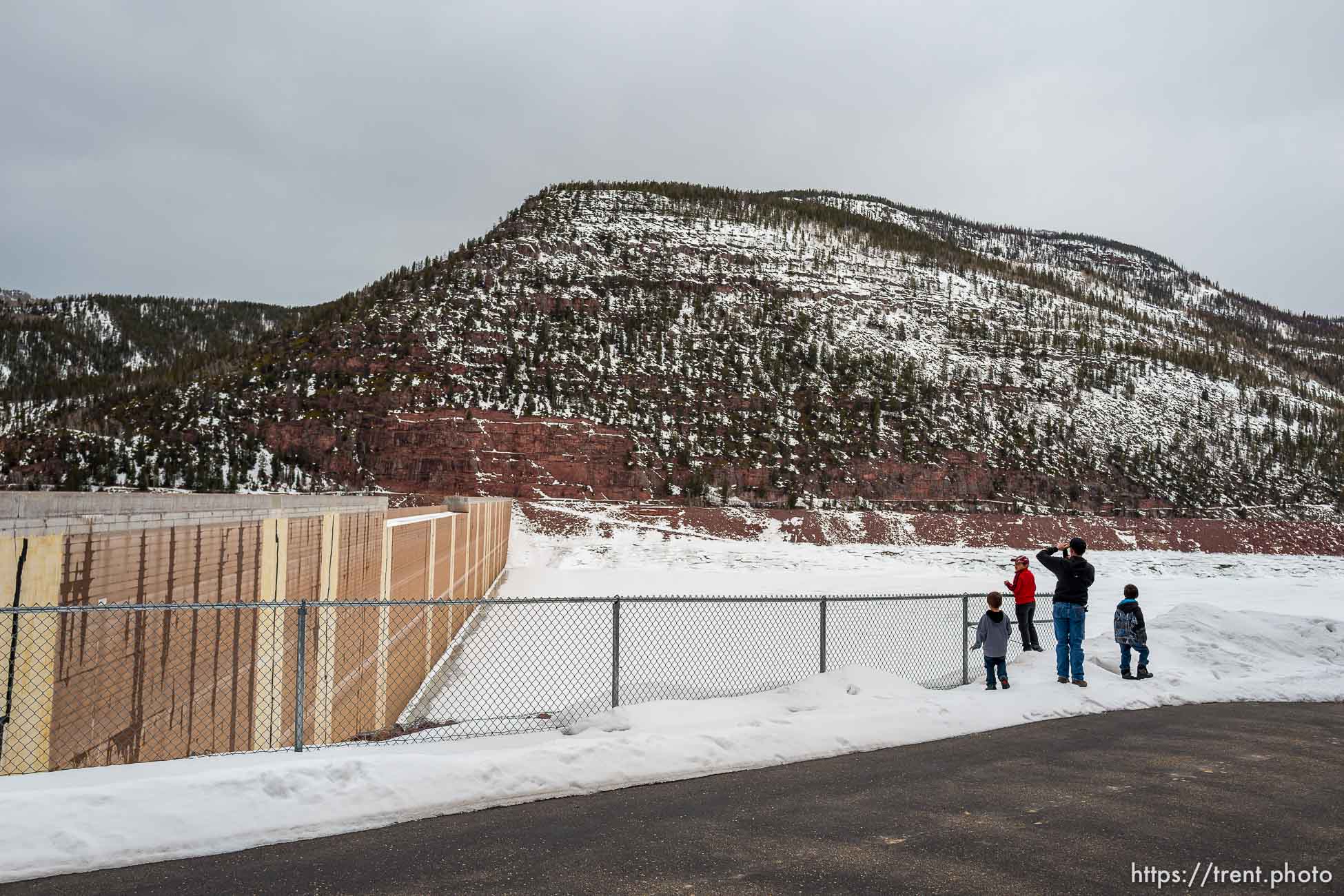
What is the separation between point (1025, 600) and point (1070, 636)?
1640mm

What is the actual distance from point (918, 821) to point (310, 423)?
161ft

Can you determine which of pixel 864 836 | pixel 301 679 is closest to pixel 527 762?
pixel 301 679

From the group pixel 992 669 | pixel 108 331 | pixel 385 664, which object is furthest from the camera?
pixel 108 331

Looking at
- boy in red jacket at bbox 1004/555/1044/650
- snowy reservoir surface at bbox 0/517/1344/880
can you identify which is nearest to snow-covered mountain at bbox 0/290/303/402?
snowy reservoir surface at bbox 0/517/1344/880

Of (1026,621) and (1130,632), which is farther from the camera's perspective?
(1026,621)

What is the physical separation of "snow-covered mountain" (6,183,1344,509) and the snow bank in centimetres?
3880

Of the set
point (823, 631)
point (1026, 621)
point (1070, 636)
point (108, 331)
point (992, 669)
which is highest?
point (108, 331)

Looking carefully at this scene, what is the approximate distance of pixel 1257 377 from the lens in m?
78.9

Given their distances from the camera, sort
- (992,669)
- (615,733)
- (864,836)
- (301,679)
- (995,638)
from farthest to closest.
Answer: (992,669) < (995,638) < (615,733) < (301,679) < (864,836)

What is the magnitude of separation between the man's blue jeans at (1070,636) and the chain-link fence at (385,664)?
4.22ft

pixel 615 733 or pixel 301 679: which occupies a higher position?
pixel 301 679

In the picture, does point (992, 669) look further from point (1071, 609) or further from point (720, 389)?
point (720, 389)

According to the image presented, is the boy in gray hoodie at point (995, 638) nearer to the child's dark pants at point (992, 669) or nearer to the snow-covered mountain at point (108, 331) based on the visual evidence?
the child's dark pants at point (992, 669)

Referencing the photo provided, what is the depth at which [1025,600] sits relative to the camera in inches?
520
